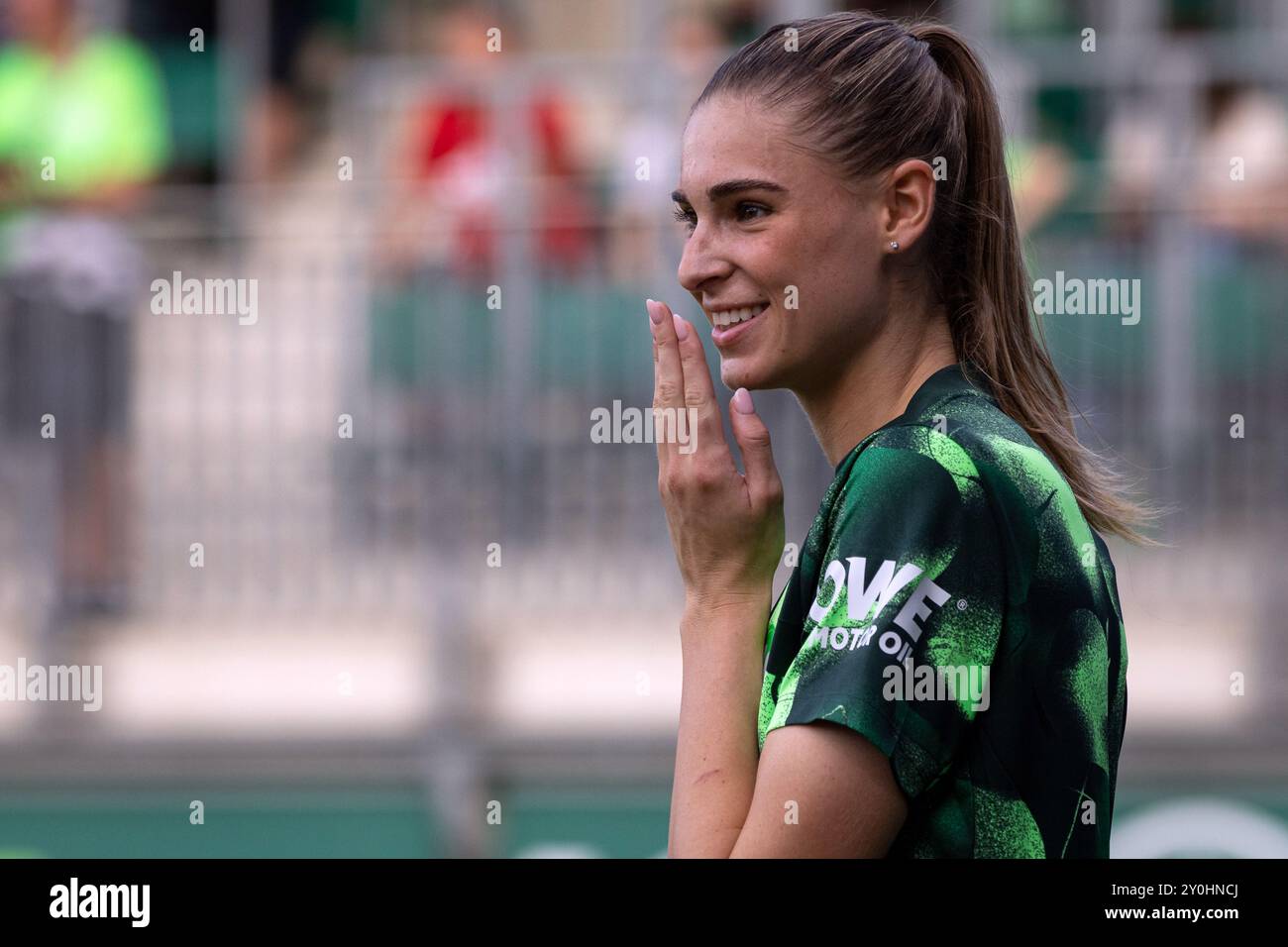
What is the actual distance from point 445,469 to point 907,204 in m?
5.12

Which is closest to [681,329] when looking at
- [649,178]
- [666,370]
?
[666,370]

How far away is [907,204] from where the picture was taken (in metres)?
2.26

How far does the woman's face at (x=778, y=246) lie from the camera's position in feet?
7.27

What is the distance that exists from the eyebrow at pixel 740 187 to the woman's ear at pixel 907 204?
0.13m

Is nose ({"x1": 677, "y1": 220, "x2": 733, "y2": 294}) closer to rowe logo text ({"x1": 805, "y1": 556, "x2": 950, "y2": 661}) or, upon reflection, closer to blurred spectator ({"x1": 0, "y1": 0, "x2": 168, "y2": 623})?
rowe logo text ({"x1": 805, "y1": 556, "x2": 950, "y2": 661})

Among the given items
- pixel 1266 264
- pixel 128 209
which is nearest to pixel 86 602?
pixel 128 209

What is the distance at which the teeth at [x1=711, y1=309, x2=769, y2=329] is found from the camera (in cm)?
229

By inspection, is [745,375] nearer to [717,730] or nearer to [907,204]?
[907,204]

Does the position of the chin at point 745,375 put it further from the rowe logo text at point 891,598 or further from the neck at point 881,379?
the rowe logo text at point 891,598

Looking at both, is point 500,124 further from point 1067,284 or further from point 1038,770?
point 1038,770

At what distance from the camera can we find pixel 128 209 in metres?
7.62

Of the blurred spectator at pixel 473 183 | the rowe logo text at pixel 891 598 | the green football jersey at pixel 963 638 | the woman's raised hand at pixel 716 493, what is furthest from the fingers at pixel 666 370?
the blurred spectator at pixel 473 183

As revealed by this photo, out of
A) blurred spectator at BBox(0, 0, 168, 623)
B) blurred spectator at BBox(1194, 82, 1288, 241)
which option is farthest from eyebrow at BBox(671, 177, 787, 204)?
blurred spectator at BBox(0, 0, 168, 623)

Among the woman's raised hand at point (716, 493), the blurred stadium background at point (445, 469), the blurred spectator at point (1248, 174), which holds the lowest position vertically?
the woman's raised hand at point (716, 493)
